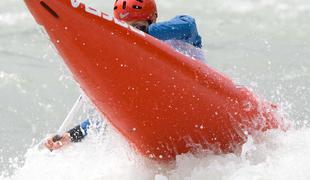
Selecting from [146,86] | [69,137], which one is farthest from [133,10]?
[146,86]

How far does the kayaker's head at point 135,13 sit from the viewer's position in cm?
453

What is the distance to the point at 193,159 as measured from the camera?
397 cm

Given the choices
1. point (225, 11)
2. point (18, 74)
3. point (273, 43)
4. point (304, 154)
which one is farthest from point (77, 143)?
point (225, 11)

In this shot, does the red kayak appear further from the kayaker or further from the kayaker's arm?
the kayaker's arm

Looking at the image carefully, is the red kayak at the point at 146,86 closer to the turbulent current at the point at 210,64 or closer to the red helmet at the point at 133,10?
the turbulent current at the point at 210,64

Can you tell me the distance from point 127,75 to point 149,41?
0.22 m

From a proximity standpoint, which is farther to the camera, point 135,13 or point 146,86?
point 135,13

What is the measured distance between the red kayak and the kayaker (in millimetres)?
333

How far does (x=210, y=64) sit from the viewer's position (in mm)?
8672

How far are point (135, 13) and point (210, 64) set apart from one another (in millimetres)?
4202

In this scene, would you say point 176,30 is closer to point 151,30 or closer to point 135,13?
point 151,30

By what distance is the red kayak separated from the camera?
346 cm

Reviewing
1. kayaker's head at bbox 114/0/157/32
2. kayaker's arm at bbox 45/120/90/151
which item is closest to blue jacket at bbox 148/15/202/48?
kayaker's head at bbox 114/0/157/32

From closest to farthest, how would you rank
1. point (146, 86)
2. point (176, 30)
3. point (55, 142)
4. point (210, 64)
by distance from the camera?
point (146, 86), point (176, 30), point (55, 142), point (210, 64)
